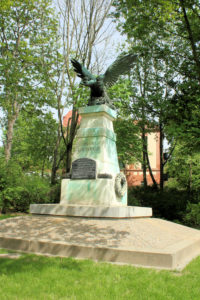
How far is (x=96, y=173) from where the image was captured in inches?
354

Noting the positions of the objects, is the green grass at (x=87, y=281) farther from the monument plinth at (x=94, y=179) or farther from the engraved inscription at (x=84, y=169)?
the engraved inscription at (x=84, y=169)

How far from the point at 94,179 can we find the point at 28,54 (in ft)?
43.0

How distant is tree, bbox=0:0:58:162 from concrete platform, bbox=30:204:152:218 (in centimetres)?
1097

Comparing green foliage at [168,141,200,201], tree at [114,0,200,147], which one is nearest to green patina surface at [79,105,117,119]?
tree at [114,0,200,147]

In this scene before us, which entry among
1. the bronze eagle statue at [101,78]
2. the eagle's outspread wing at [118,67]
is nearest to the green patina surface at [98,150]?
the bronze eagle statue at [101,78]

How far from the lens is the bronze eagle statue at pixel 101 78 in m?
10.3

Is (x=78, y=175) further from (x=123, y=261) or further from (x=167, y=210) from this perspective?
(x=167, y=210)

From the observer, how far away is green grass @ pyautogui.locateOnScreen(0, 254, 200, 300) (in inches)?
150

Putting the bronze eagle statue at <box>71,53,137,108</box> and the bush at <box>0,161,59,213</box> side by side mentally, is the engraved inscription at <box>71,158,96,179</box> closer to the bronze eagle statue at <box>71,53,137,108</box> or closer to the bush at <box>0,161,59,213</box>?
the bronze eagle statue at <box>71,53,137,108</box>

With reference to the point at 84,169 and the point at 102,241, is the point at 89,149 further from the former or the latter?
the point at 102,241

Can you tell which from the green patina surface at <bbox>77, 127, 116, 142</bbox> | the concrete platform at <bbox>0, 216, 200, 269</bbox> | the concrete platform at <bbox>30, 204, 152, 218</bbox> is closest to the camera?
the concrete platform at <bbox>0, 216, 200, 269</bbox>

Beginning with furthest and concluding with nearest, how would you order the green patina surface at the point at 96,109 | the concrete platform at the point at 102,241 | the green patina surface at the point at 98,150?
the green patina surface at the point at 96,109 < the green patina surface at the point at 98,150 < the concrete platform at the point at 102,241

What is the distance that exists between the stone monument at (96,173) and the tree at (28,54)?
9.56m

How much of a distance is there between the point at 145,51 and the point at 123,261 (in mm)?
14770
